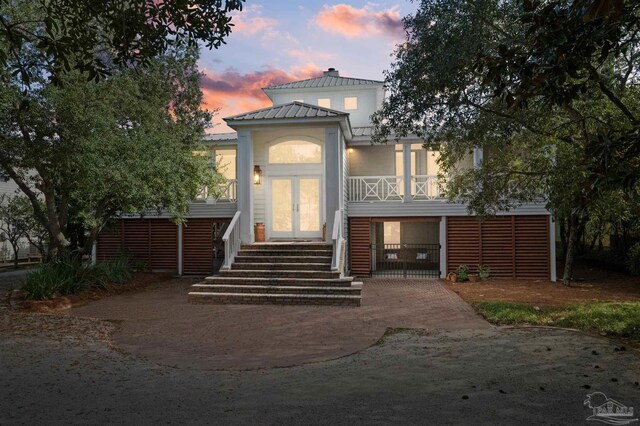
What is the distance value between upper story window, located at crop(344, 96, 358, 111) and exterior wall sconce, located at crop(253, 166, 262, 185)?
22.2 ft

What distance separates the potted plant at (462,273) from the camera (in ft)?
47.5

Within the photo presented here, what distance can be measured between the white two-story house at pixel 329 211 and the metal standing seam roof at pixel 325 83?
3136 millimetres

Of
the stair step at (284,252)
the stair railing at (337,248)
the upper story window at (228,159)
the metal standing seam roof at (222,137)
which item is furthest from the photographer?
the upper story window at (228,159)

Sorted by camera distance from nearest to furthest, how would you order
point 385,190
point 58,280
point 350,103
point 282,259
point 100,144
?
point 100,144 → point 58,280 → point 282,259 → point 385,190 → point 350,103

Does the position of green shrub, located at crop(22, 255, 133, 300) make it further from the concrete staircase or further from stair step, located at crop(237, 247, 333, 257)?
stair step, located at crop(237, 247, 333, 257)

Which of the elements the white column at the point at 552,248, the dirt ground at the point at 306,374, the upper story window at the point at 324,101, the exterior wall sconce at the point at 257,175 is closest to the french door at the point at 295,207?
the exterior wall sconce at the point at 257,175

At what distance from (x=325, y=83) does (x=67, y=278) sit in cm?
1367

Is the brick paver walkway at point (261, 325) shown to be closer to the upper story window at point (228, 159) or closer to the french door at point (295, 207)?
the french door at point (295, 207)

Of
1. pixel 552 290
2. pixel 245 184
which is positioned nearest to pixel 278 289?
pixel 245 184

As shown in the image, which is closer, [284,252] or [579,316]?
[579,316]

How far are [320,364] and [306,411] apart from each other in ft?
5.86

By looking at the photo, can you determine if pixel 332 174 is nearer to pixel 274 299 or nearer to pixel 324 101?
pixel 274 299

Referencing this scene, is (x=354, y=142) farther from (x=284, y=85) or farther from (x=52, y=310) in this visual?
(x=52, y=310)

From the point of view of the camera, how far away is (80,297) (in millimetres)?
10812
